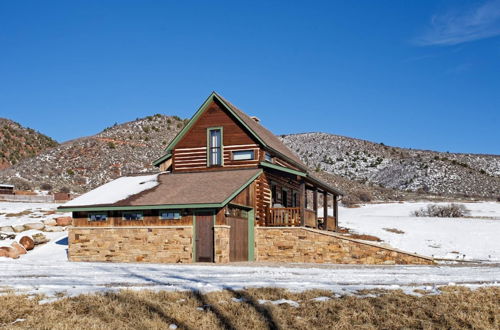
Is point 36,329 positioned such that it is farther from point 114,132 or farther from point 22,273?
point 114,132

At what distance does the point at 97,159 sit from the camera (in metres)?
74.5

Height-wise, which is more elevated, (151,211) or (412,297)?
(151,211)

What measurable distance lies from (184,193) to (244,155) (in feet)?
17.6

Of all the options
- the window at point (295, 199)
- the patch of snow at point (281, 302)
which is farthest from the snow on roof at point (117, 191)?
the patch of snow at point (281, 302)

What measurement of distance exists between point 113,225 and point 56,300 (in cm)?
1465

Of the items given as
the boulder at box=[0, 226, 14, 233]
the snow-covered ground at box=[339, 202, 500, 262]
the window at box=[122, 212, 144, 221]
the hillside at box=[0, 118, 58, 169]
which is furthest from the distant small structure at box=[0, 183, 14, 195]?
the hillside at box=[0, 118, 58, 169]

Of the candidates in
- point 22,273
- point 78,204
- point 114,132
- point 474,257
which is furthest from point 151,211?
point 114,132

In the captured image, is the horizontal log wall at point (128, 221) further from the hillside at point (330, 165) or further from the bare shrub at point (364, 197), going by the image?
the bare shrub at point (364, 197)

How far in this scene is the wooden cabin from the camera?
24.4 metres

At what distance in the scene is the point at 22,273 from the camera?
57.0 ft

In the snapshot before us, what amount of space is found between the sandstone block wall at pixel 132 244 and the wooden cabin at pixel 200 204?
0.05m

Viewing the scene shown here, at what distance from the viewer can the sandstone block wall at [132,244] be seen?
2461 cm

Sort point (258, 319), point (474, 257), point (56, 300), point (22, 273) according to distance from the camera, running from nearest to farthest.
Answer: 1. point (258, 319)
2. point (56, 300)
3. point (22, 273)
4. point (474, 257)

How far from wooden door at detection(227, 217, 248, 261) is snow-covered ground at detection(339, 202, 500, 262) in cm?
1086
